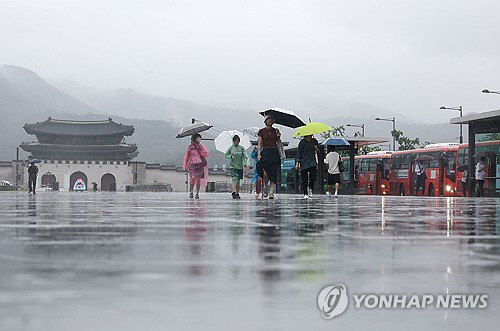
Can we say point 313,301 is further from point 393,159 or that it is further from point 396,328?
point 393,159

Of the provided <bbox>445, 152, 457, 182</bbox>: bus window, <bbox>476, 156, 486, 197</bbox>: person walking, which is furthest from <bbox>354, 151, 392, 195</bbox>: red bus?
<bbox>476, 156, 486, 197</bbox>: person walking

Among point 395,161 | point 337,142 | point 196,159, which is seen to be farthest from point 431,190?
point 196,159

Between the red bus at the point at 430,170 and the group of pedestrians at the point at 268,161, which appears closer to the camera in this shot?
the group of pedestrians at the point at 268,161

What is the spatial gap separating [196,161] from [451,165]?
18.7 metres

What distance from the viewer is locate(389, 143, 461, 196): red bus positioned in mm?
31000

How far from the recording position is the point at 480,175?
2167 cm

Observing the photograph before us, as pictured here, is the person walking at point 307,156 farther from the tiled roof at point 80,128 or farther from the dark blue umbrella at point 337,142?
the tiled roof at point 80,128

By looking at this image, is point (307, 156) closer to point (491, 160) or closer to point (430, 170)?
point (491, 160)

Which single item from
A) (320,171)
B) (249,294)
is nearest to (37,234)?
(249,294)

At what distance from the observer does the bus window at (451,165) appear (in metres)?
30.7

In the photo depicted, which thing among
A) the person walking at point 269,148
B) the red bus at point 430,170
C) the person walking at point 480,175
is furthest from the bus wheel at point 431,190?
the person walking at point 269,148

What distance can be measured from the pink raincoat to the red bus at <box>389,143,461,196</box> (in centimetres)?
1754

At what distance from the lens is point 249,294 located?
1.71 meters

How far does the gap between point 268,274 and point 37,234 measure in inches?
82.5
